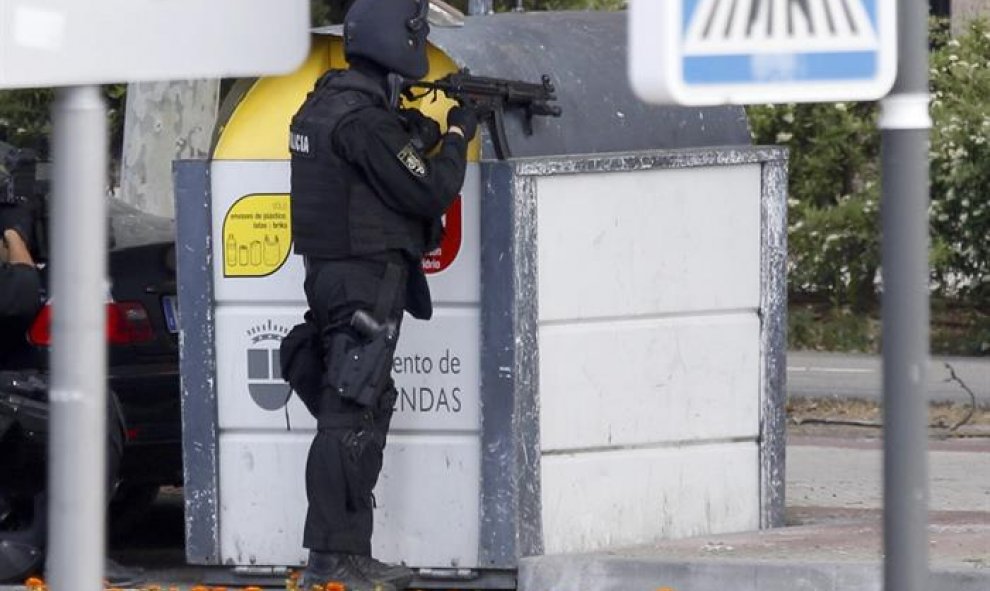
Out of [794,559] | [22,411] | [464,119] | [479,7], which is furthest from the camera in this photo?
[479,7]

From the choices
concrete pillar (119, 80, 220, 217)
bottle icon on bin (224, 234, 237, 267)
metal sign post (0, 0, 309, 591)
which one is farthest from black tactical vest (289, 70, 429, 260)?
concrete pillar (119, 80, 220, 217)

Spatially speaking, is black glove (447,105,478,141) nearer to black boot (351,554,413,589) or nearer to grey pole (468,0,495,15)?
black boot (351,554,413,589)

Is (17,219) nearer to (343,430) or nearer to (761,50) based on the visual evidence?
(343,430)

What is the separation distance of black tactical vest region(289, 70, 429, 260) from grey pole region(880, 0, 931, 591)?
10.9ft

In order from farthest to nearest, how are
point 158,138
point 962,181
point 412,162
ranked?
point 962,181 → point 158,138 → point 412,162

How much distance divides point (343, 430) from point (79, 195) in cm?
355

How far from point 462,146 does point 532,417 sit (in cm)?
91

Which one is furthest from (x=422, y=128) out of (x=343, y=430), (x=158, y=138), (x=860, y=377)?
(x=860, y=377)

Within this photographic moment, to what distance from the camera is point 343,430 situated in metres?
6.39

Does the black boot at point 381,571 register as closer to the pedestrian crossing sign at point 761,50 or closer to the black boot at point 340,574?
the black boot at point 340,574

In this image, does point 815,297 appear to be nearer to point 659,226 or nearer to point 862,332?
point 862,332

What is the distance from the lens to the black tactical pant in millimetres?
6355

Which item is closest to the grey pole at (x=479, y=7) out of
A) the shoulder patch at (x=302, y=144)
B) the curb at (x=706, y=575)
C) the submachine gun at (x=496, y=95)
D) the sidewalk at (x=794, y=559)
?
the submachine gun at (x=496, y=95)

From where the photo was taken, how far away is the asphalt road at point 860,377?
39.5 ft
